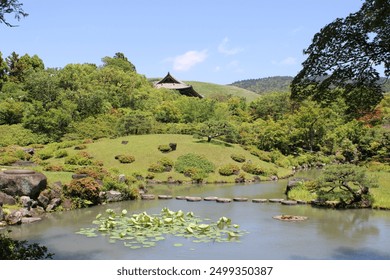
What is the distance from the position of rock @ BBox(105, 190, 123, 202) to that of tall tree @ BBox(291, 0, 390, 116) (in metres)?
15.5

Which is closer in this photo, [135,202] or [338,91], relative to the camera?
[338,91]

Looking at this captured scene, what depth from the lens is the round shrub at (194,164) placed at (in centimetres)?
3686

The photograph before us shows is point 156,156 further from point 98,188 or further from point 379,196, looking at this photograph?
→ point 379,196

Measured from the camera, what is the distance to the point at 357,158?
48750 millimetres

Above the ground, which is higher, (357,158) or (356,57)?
(356,57)

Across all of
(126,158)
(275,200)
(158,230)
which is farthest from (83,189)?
(126,158)

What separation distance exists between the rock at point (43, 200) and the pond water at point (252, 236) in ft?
3.59

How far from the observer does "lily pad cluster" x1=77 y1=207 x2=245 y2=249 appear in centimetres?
1512

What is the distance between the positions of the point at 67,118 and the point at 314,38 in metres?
41.5

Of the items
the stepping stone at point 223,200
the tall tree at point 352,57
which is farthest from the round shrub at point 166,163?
the tall tree at point 352,57

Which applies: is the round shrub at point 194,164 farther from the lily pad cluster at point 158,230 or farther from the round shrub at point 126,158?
the lily pad cluster at point 158,230

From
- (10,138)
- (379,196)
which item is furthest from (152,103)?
(379,196)

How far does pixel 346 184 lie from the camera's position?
75.2 feet
